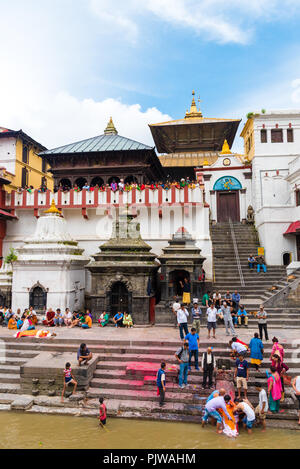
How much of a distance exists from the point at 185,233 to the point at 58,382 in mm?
9581

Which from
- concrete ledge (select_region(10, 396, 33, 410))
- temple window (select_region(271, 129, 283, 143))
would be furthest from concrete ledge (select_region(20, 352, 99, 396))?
temple window (select_region(271, 129, 283, 143))

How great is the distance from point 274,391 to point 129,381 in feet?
12.7

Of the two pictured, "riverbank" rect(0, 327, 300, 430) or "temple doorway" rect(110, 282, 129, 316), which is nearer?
"riverbank" rect(0, 327, 300, 430)

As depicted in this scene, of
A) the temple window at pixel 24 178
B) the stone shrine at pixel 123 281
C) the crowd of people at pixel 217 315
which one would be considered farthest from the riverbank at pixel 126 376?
the temple window at pixel 24 178

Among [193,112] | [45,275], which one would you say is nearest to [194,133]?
[193,112]

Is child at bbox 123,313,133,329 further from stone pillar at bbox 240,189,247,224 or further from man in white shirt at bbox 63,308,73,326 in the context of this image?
stone pillar at bbox 240,189,247,224

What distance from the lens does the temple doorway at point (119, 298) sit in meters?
14.2

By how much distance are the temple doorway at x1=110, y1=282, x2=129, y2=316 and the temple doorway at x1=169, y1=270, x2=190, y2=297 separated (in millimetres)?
2292

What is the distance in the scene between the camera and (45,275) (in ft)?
48.2

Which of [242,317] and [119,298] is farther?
[119,298]

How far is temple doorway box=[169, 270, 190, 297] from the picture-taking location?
48.3 feet

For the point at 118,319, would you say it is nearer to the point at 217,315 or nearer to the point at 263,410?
the point at 217,315

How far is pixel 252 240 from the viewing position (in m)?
21.3
